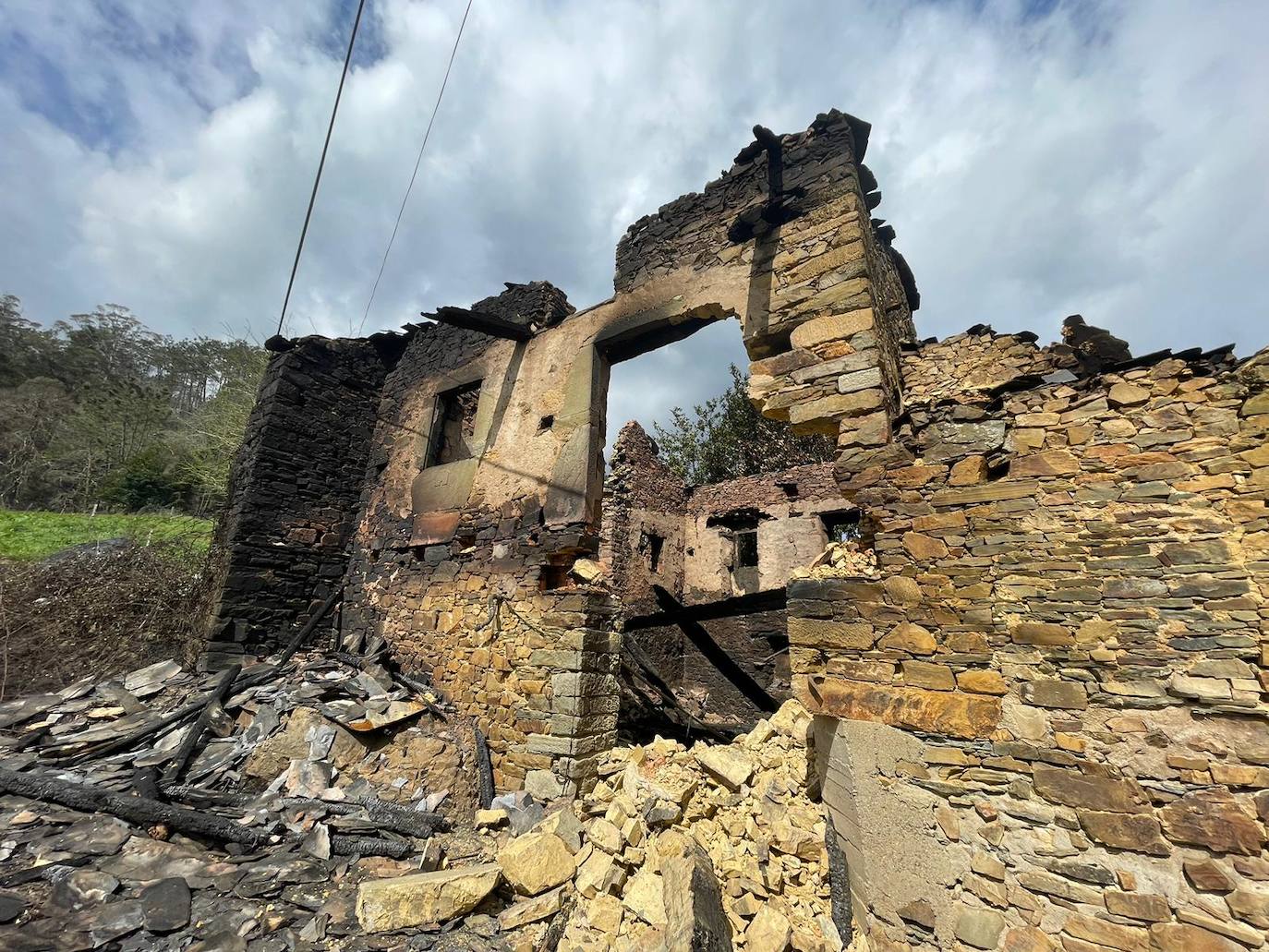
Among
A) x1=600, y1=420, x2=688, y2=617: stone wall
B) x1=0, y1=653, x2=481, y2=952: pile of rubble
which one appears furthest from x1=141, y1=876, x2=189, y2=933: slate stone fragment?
x1=600, y1=420, x2=688, y2=617: stone wall

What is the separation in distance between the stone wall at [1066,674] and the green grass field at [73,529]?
15.1 meters

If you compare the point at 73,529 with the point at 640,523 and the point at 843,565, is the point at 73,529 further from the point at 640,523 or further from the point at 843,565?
the point at 843,565

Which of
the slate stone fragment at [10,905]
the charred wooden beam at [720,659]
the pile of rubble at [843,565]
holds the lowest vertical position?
the slate stone fragment at [10,905]

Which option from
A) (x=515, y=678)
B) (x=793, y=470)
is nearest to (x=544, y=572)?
(x=515, y=678)

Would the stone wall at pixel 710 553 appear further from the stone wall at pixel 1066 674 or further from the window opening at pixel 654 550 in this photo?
the stone wall at pixel 1066 674

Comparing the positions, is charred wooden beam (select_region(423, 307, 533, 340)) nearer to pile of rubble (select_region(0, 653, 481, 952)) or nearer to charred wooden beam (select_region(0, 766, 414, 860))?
pile of rubble (select_region(0, 653, 481, 952))

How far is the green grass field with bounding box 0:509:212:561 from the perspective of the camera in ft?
42.0

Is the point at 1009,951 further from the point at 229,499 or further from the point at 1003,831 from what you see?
the point at 229,499

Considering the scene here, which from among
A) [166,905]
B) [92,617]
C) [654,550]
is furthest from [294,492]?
[654,550]

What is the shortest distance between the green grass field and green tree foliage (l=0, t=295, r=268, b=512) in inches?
61.7

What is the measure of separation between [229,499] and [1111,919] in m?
10.2

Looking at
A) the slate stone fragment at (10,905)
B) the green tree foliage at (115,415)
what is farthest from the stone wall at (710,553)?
the green tree foliage at (115,415)

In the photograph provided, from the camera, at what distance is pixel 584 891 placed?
3359mm

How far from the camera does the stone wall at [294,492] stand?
7199 millimetres
